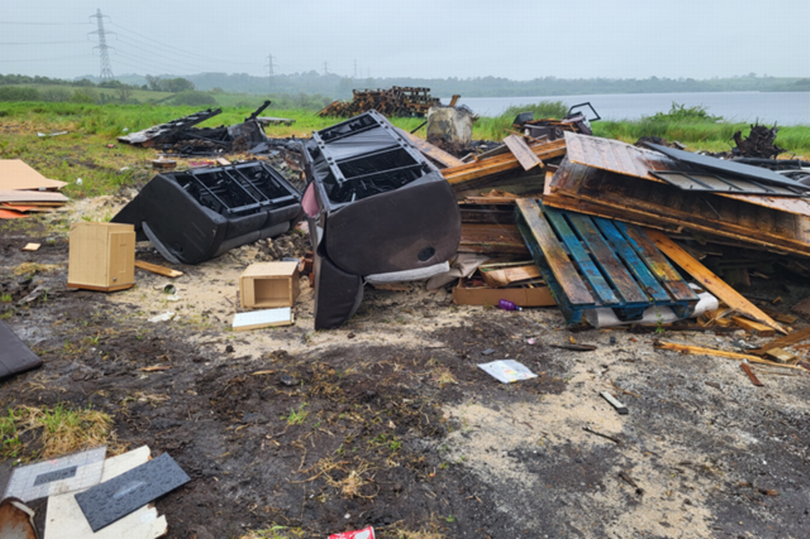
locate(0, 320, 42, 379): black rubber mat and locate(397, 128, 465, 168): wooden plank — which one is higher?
locate(397, 128, 465, 168): wooden plank

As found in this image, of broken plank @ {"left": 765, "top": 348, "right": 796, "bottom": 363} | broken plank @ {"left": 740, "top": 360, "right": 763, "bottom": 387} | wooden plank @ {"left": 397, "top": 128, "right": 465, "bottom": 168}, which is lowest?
broken plank @ {"left": 740, "top": 360, "right": 763, "bottom": 387}

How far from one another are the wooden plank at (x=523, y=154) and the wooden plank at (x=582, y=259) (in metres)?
0.64

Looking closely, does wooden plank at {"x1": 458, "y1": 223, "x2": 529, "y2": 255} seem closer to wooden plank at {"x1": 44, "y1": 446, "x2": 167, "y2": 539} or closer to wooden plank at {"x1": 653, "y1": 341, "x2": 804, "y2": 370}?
wooden plank at {"x1": 653, "y1": 341, "x2": 804, "y2": 370}

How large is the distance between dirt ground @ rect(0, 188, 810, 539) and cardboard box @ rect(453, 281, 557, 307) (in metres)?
0.11

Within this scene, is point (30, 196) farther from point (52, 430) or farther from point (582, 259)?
point (582, 259)

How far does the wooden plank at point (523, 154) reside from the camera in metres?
5.00

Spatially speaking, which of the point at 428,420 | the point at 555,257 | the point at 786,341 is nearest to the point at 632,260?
the point at 555,257

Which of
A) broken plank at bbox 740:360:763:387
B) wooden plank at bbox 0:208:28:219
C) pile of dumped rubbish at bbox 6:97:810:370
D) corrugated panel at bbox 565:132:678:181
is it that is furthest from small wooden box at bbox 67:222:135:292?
broken plank at bbox 740:360:763:387

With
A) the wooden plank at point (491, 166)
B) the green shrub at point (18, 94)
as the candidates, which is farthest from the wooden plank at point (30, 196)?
the green shrub at point (18, 94)

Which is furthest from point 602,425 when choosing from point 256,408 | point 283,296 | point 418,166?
point 283,296

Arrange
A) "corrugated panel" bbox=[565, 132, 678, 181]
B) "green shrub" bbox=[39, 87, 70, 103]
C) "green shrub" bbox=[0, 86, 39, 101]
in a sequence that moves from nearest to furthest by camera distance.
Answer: "corrugated panel" bbox=[565, 132, 678, 181] < "green shrub" bbox=[0, 86, 39, 101] < "green shrub" bbox=[39, 87, 70, 103]

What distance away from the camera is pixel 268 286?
450 centimetres

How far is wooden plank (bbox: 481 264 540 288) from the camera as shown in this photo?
441cm

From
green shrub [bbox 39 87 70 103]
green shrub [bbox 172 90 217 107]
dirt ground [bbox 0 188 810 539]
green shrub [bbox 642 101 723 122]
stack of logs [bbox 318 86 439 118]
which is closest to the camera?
dirt ground [bbox 0 188 810 539]
